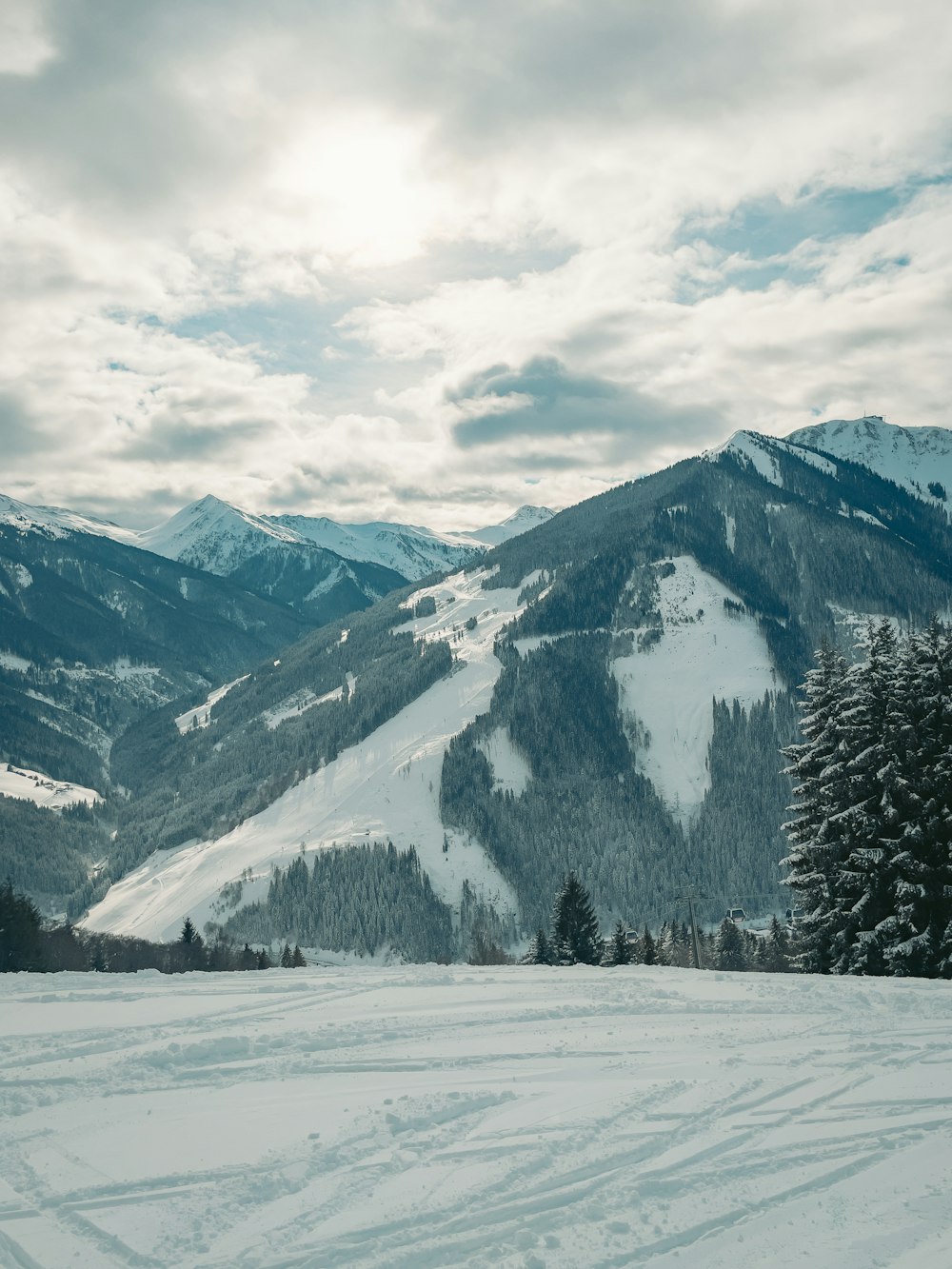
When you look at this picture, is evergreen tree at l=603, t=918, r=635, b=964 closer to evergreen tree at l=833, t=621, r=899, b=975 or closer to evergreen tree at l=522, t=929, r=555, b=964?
evergreen tree at l=522, t=929, r=555, b=964

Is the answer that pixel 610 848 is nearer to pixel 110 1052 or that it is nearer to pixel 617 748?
pixel 617 748

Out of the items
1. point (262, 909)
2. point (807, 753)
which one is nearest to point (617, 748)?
point (262, 909)

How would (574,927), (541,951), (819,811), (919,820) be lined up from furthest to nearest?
(541,951) < (574,927) < (819,811) < (919,820)

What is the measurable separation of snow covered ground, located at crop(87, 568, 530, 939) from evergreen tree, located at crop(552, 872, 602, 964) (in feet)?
288

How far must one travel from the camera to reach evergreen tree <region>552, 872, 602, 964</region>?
5321 cm

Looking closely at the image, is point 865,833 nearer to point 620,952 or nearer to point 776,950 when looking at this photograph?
point 620,952

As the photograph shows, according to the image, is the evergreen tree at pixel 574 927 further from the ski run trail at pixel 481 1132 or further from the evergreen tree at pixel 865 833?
the ski run trail at pixel 481 1132

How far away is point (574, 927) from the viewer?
5381 centimetres

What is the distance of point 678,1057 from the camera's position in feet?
45.1

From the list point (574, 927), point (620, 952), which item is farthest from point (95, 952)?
point (620, 952)

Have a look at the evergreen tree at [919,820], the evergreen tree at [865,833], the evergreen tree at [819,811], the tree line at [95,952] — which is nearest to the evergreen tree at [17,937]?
the tree line at [95,952]

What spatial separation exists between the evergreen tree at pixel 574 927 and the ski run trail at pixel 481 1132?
121ft

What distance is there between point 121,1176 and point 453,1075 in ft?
16.4

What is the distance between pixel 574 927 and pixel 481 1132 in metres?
45.2
